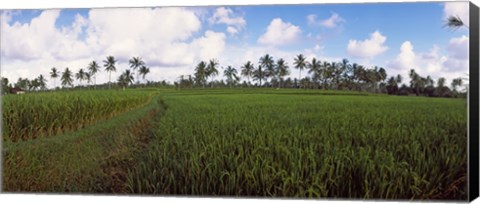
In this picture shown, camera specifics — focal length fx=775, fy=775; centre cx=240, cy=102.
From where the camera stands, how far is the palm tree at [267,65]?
7.48 m

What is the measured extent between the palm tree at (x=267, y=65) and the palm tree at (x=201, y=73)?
553 mm

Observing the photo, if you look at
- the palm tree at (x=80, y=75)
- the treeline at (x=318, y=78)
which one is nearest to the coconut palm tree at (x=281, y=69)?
the treeline at (x=318, y=78)

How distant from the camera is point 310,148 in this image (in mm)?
7215

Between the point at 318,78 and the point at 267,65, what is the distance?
512mm

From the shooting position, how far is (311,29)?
742 cm

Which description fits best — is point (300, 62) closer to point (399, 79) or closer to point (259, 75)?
point (259, 75)

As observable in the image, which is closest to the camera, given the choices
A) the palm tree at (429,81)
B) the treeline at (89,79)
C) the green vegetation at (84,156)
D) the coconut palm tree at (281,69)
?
the palm tree at (429,81)

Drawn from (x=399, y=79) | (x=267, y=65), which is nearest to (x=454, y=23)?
(x=399, y=79)

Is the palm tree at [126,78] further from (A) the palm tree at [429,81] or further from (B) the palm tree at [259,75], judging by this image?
(A) the palm tree at [429,81]

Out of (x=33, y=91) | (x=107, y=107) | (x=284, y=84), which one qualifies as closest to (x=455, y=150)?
(x=284, y=84)

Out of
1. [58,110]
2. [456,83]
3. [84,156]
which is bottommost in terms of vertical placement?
[84,156]

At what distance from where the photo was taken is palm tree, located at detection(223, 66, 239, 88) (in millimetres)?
7559

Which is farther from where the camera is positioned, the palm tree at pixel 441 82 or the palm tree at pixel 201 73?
the palm tree at pixel 201 73

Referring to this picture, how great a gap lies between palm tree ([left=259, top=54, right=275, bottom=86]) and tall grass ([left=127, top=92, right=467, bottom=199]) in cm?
22
